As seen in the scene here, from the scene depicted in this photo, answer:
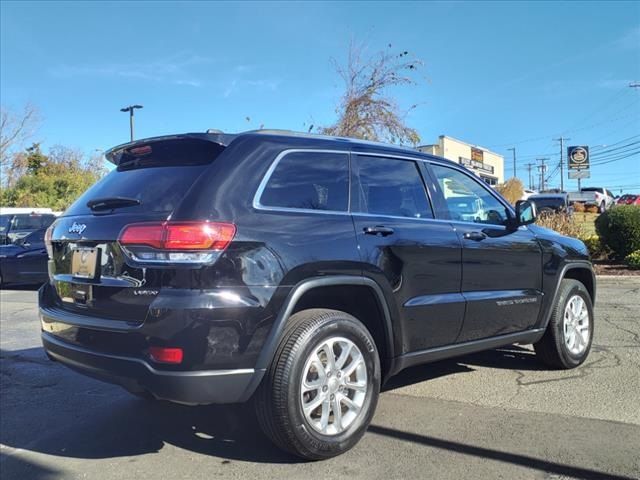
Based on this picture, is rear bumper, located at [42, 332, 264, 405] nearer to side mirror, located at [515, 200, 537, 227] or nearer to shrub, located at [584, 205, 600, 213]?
side mirror, located at [515, 200, 537, 227]

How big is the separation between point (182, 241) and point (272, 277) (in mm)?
524

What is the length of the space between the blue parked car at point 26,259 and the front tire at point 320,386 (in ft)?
35.6

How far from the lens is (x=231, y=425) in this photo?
4.20 meters

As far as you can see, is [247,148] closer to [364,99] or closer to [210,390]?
[210,390]

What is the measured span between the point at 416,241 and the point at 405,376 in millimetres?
1794

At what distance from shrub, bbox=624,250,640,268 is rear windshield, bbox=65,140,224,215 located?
12154 millimetres

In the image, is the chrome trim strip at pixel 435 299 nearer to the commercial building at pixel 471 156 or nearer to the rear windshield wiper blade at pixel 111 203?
the rear windshield wiper blade at pixel 111 203

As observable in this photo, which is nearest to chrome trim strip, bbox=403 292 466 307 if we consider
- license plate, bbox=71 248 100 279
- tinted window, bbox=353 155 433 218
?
tinted window, bbox=353 155 433 218

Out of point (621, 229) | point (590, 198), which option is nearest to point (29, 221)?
point (621, 229)

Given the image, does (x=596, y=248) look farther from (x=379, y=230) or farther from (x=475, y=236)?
(x=379, y=230)

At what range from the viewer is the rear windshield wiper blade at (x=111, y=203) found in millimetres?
3480

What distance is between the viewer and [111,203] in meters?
3.57

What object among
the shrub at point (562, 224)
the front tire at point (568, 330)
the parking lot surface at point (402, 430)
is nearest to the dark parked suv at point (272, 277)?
the parking lot surface at point (402, 430)

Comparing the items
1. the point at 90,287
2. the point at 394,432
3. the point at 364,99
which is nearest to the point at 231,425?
the point at 394,432
